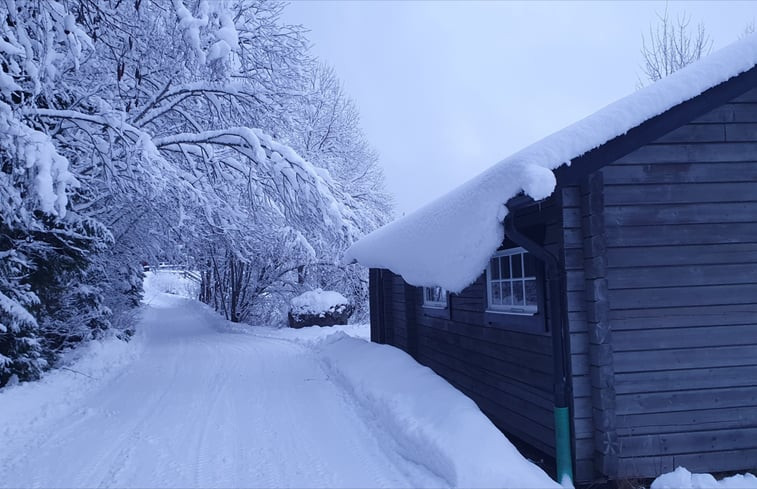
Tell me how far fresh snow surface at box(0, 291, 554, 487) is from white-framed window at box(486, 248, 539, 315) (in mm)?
1207

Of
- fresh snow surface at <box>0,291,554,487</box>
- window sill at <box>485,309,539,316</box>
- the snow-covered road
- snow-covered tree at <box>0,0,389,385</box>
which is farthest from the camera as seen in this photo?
snow-covered tree at <box>0,0,389,385</box>

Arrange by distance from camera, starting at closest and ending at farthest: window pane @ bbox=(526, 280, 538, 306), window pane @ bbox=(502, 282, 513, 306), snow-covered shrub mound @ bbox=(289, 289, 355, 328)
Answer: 1. window pane @ bbox=(526, 280, 538, 306)
2. window pane @ bbox=(502, 282, 513, 306)
3. snow-covered shrub mound @ bbox=(289, 289, 355, 328)

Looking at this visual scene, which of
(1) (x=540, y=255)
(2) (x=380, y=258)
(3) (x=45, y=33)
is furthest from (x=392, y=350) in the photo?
(3) (x=45, y=33)

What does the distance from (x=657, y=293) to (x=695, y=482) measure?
1.63 m

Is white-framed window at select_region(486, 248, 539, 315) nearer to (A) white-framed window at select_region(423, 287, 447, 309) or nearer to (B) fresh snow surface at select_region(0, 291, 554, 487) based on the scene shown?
(B) fresh snow surface at select_region(0, 291, 554, 487)

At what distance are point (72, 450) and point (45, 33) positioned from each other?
445 centimetres

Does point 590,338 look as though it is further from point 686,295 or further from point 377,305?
point 377,305

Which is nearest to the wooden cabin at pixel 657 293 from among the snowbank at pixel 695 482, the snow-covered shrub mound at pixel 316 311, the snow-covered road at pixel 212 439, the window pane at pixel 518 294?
the snowbank at pixel 695 482

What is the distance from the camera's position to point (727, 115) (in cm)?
535

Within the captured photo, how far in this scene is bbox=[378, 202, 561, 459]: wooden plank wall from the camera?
5402 mm

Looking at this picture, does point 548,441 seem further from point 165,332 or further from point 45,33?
point 165,332

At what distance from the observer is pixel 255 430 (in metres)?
6.50

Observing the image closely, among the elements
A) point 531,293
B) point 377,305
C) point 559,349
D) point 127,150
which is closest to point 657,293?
point 559,349

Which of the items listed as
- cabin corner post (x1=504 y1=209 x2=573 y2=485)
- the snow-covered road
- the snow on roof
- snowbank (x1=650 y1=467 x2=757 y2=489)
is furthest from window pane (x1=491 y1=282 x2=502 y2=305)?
snowbank (x1=650 y1=467 x2=757 y2=489)
